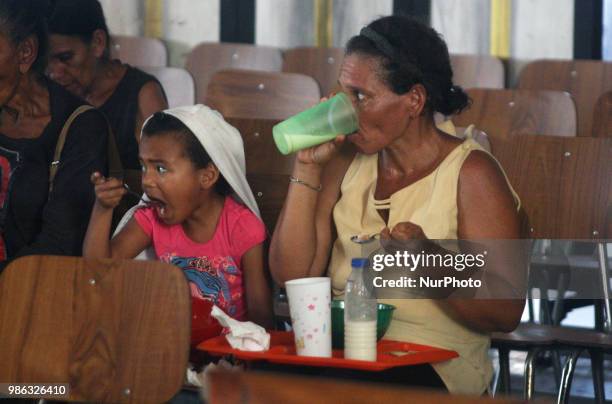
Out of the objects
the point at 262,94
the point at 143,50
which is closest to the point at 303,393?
the point at 262,94

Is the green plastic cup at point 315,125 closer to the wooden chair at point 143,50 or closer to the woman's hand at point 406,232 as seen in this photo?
the woman's hand at point 406,232

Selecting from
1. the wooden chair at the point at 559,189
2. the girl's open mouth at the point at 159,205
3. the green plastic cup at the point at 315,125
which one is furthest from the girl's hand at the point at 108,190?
the wooden chair at the point at 559,189

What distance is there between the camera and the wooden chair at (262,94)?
4.64 meters

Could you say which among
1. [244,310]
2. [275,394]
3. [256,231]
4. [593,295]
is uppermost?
[275,394]

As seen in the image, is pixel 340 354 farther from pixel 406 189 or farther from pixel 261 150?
pixel 261 150

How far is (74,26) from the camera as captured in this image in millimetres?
4023

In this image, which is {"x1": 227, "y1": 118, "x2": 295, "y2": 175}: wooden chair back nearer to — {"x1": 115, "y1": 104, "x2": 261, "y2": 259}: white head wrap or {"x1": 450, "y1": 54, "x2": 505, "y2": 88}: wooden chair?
{"x1": 115, "y1": 104, "x2": 261, "y2": 259}: white head wrap

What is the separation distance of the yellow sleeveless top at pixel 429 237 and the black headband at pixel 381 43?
258 millimetres

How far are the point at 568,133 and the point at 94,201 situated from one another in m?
2.03

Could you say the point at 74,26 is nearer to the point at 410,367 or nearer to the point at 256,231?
the point at 256,231

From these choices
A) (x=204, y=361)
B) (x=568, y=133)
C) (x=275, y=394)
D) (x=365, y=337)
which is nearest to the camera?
(x=275, y=394)

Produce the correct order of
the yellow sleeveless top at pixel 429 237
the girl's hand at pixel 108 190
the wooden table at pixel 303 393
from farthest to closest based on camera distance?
1. the girl's hand at pixel 108 190
2. the yellow sleeveless top at pixel 429 237
3. the wooden table at pixel 303 393

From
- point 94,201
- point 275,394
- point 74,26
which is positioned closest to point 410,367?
point 94,201

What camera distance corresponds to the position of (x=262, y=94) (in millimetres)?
4664
